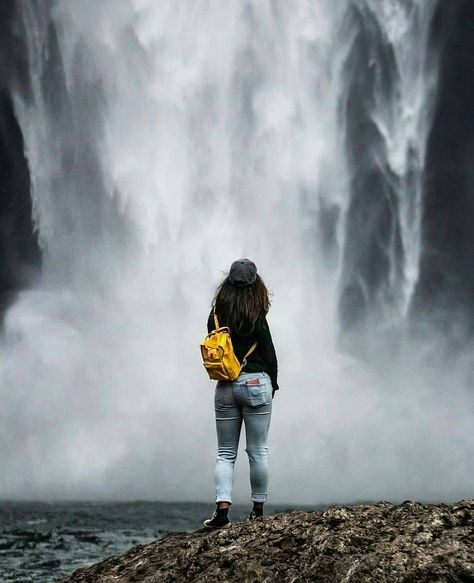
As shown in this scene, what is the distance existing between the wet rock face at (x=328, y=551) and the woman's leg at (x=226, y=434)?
2.85 ft

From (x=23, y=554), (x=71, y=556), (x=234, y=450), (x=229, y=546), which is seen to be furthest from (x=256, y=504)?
(x=23, y=554)

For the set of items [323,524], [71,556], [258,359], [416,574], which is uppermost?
[71,556]

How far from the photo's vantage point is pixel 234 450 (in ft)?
35.3

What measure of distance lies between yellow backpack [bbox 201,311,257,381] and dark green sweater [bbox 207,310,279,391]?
0.12m

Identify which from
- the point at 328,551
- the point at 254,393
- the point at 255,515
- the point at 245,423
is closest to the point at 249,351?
the point at 254,393

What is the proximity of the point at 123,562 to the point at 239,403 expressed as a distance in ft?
7.43

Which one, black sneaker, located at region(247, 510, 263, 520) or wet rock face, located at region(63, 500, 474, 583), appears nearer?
wet rock face, located at region(63, 500, 474, 583)

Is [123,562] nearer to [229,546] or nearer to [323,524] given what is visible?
[229,546]

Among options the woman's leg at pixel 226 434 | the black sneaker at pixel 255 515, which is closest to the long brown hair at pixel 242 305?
the woman's leg at pixel 226 434

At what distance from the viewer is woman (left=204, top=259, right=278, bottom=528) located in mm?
10367

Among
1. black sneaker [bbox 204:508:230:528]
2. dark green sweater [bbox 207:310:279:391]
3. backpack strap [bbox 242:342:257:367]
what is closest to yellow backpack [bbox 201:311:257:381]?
backpack strap [bbox 242:342:257:367]

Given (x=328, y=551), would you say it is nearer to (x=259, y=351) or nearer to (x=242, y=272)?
(x=259, y=351)

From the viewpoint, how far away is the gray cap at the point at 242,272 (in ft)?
34.5

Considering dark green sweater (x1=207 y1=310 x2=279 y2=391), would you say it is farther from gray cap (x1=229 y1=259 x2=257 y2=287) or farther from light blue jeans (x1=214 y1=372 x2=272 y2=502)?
gray cap (x1=229 y1=259 x2=257 y2=287)
